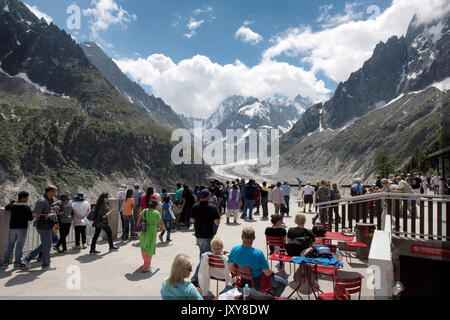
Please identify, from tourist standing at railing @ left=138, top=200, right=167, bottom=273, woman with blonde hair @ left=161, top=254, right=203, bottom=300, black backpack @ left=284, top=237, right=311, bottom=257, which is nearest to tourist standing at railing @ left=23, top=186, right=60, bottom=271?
tourist standing at railing @ left=138, top=200, right=167, bottom=273

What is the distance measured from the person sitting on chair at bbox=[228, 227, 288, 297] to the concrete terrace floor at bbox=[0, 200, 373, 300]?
1.23 m

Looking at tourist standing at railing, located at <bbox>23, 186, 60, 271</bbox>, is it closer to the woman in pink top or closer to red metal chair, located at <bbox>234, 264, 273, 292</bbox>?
the woman in pink top

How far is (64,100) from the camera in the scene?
135m

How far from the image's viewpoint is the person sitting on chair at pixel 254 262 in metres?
5.10

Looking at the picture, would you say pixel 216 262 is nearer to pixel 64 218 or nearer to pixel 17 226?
pixel 17 226

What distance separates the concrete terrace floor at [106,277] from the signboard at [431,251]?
4.55 feet

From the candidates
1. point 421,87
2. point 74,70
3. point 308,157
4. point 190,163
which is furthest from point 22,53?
point 421,87

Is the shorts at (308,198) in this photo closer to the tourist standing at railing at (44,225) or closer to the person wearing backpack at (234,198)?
the person wearing backpack at (234,198)

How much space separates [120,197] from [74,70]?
17315cm

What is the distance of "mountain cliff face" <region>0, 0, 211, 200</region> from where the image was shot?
84.1 metres

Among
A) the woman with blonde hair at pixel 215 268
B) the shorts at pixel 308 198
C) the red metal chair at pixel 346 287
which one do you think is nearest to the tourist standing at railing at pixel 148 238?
the woman with blonde hair at pixel 215 268

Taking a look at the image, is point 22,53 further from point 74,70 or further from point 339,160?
point 339,160

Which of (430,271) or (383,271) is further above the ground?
(383,271)
